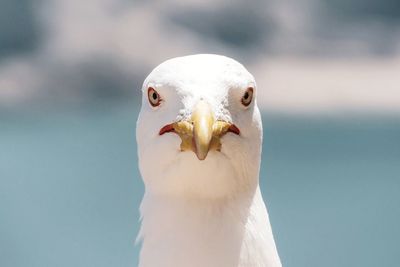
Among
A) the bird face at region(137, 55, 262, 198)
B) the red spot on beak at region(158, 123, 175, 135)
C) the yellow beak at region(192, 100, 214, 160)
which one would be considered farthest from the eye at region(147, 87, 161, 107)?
the yellow beak at region(192, 100, 214, 160)

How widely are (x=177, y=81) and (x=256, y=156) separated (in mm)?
398

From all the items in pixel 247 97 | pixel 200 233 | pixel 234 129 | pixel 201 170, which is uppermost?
pixel 247 97

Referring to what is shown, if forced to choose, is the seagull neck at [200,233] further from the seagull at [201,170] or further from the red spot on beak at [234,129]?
the red spot on beak at [234,129]

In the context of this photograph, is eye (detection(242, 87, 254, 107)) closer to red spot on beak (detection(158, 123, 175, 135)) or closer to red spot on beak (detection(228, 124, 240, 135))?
red spot on beak (detection(228, 124, 240, 135))

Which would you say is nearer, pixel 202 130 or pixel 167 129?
pixel 202 130

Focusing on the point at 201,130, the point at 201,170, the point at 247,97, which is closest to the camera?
the point at 201,130

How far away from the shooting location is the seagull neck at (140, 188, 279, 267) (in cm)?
1023

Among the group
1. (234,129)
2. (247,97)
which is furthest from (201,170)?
(247,97)

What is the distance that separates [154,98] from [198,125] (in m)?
0.37

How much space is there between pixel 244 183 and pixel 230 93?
0.34 m

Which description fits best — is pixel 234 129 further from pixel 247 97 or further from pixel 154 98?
pixel 154 98

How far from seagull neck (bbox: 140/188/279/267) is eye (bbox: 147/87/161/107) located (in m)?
0.33

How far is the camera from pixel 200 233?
10242mm

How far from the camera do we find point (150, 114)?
10336 mm
